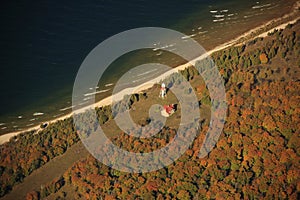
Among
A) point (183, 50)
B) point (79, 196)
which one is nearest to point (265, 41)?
point (183, 50)

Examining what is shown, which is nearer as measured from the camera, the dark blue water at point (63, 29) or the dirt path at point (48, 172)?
the dirt path at point (48, 172)

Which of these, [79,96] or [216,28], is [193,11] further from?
[79,96]

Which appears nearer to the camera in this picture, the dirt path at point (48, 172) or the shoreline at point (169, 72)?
the dirt path at point (48, 172)

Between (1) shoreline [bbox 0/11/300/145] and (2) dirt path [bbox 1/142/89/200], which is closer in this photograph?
(2) dirt path [bbox 1/142/89/200]

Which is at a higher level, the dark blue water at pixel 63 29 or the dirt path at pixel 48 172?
the dark blue water at pixel 63 29

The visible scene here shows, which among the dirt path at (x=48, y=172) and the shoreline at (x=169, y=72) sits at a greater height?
the shoreline at (x=169, y=72)

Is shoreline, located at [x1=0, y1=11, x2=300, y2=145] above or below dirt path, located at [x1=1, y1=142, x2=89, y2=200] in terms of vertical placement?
above
